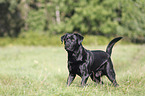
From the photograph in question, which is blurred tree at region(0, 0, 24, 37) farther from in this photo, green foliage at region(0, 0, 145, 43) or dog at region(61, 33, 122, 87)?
dog at region(61, 33, 122, 87)

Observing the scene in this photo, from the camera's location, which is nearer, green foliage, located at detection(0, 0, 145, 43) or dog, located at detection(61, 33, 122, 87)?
dog, located at detection(61, 33, 122, 87)

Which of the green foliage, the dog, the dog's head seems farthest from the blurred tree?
the dog's head

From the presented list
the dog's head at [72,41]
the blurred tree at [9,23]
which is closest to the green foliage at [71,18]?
the blurred tree at [9,23]

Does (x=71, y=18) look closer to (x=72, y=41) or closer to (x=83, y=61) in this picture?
(x=83, y=61)

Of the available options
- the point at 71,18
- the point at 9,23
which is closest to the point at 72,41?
the point at 71,18

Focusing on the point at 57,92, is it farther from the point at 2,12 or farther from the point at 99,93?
the point at 2,12

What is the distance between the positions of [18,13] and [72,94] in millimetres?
33319

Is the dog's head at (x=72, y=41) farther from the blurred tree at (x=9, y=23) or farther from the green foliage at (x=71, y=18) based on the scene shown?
the blurred tree at (x=9, y=23)

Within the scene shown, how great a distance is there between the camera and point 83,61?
5.59 m

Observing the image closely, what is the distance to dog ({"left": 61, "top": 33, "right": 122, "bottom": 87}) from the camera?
17.6 ft

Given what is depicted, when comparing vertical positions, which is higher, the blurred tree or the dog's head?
the dog's head

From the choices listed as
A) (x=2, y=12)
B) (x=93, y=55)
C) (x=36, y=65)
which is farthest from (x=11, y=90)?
(x=2, y=12)

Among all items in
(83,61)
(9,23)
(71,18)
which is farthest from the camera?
(9,23)

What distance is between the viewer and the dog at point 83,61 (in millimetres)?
5363
